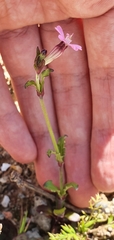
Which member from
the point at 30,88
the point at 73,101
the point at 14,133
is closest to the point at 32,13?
the point at 30,88

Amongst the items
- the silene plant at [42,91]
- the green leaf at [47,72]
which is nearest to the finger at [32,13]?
the silene plant at [42,91]

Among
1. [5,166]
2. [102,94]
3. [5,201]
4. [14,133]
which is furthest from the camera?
[5,166]

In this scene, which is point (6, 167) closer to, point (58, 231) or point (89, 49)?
point (58, 231)

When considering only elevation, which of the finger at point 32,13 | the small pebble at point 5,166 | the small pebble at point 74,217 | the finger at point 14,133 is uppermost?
the finger at point 32,13

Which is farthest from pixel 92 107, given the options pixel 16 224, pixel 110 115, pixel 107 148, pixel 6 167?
pixel 16 224

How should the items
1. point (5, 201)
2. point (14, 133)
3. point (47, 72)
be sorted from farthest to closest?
1. point (5, 201)
2. point (14, 133)
3. point (47, 72)

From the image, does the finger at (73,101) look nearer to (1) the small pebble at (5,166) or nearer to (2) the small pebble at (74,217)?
(2) the small pebble at (74,217)

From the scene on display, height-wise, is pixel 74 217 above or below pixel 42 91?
below

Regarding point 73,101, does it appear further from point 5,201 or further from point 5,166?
point 5,201
